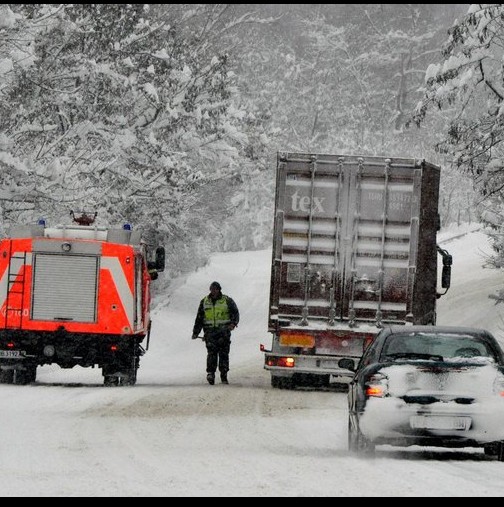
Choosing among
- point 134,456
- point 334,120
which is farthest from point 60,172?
point 334,120

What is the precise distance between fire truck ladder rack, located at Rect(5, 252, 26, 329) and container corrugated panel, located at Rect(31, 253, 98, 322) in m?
0.18

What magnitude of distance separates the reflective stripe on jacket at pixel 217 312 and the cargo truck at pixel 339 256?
1.64 m

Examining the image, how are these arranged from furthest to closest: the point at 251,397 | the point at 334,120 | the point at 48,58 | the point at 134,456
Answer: the point at 334,120 < the point at 48,58 < the point at 251,397 < the point at 134,456

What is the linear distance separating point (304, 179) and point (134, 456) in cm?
1081

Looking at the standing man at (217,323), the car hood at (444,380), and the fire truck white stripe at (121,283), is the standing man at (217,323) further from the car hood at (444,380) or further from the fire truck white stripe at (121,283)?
the car hood at (444,380)

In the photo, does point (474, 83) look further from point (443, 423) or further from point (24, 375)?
point (443, 423)

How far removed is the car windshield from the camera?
14.0m

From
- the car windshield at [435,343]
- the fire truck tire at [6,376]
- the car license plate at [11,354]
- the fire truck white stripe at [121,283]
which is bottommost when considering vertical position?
the fire truck tire at [6,376]

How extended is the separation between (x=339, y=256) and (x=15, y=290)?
4.94 meters

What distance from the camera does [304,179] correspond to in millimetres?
22984

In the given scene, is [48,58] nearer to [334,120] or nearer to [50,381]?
[50,381]

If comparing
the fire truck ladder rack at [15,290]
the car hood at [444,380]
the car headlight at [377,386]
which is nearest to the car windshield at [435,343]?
the car hood at [444,380]

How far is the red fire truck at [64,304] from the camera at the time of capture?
73.3ft

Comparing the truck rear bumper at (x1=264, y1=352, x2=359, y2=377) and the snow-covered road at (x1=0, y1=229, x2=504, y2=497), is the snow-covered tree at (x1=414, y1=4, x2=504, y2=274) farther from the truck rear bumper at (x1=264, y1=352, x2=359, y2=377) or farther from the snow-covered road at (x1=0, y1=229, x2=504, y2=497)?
the snow-covered road at (x1=0, y1=229, x2=504, y2=497)
